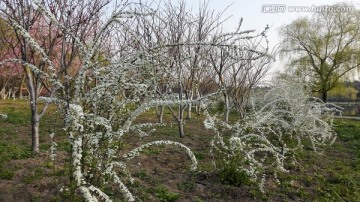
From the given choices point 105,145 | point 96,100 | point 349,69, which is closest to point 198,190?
point 105,145

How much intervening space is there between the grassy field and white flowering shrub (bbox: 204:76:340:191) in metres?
0.27

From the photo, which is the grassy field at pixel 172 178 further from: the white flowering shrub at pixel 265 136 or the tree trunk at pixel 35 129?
the white flowering shrub at pixel 265 136

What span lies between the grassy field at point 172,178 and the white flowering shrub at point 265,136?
269 mm

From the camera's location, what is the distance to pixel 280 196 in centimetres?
497

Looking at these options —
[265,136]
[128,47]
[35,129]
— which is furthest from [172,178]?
[128,47]

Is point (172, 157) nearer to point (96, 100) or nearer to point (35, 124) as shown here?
point (35, 124)

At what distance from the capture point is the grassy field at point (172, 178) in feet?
14.4

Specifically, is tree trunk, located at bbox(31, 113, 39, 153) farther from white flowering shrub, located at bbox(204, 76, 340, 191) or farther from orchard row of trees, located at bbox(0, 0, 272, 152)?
white flowering shrub, located at bbox(204, 76, 340, 191)

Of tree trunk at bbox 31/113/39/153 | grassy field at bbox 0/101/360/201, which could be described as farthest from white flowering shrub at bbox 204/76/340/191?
tree trunk at bbox 31/113/39/153

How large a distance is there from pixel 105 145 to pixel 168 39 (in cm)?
607

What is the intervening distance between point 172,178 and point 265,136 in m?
2.39

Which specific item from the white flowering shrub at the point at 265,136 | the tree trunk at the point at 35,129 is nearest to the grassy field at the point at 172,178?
the tree trunk at the point at 35,129

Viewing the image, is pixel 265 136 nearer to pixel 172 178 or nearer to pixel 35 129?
pixel 172 178

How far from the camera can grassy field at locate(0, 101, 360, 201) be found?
14.4 feet
